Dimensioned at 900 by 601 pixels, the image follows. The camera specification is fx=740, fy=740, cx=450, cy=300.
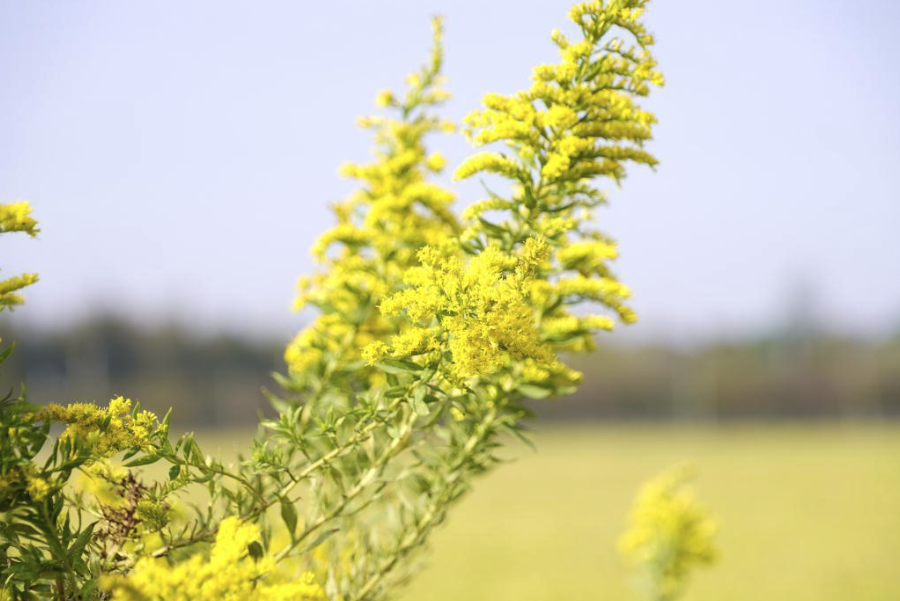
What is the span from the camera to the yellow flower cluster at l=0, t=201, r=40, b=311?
3.45 feet

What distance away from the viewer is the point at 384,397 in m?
1.24

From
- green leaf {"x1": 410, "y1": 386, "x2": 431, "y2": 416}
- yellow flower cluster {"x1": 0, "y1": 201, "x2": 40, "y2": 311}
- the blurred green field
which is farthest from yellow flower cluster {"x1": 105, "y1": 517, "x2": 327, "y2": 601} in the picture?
the blurred green field

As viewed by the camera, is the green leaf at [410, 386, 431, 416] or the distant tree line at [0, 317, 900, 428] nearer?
the green leaf at [410, 386, 431, 416]

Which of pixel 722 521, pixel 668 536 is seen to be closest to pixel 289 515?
pixel 668 536

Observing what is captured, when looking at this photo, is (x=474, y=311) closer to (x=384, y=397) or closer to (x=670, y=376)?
(x=384, y=397)

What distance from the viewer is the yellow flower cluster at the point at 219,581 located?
94 cm

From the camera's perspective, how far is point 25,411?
1.05 meters

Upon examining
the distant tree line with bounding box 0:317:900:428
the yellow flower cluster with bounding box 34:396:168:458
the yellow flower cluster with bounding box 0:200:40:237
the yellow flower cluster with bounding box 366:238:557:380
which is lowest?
the distant tree line with bounding box 0:317:900:428

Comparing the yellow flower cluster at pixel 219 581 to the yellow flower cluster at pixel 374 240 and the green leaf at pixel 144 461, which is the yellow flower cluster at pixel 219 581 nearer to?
the green leaf at pixel 144 461

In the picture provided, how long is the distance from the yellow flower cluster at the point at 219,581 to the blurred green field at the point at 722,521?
5381 millimetres

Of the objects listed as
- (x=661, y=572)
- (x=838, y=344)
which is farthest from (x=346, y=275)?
(x=838, y=344)

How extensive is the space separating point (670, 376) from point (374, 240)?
175 feet

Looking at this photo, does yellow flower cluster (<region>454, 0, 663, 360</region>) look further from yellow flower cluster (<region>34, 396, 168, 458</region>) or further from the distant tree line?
the distant tree line

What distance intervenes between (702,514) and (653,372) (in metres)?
50.4
